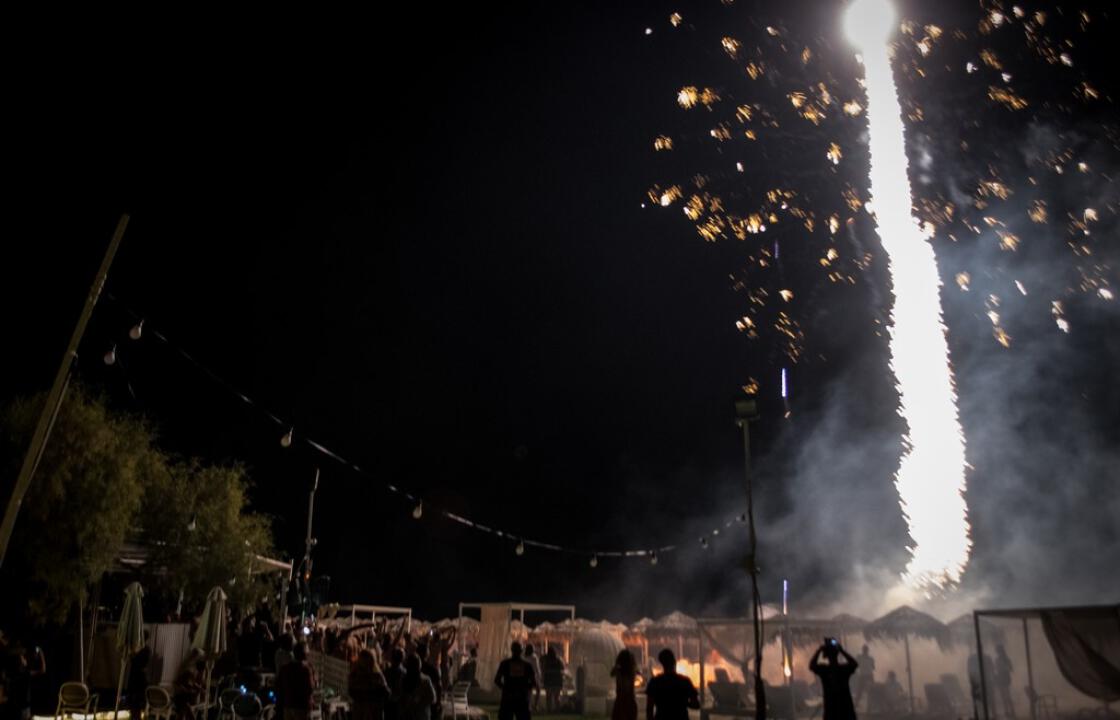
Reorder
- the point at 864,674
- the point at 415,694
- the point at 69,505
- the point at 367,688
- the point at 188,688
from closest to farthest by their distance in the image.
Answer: the point at 367,688
the point at 415,694
the point at 188,688
the point at 69,505
the point at 864,674

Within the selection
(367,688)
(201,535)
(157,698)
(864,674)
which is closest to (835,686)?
(367,688)

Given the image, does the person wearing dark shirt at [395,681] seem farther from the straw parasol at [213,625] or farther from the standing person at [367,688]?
the straw parasol at [213,625]

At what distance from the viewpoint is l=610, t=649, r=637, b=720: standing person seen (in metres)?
10.2

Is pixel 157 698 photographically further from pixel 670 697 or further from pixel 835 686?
pixel 835 686

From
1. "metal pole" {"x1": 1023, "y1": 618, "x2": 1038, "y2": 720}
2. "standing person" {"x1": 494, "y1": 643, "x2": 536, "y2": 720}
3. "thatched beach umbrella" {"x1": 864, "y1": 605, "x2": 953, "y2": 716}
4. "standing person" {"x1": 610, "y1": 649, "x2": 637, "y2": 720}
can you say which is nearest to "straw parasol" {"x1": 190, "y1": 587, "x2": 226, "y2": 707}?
"standing person" {"x1": 494, "y1": 643, "x2": 536, "y2": 720}

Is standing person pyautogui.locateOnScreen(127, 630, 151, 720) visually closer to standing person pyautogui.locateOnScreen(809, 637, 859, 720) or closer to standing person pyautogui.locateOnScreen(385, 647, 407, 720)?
standing person pyautogui.locateOnScreen(385, 647, 407, 720)

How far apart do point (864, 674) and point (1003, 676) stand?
431cm

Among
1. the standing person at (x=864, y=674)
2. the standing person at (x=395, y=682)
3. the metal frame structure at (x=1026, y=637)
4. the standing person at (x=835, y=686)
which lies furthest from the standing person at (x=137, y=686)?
the standing person at (x=864, y=674)

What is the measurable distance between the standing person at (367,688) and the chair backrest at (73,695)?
15.9 feet

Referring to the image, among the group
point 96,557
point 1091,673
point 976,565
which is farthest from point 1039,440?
A: point 96,557

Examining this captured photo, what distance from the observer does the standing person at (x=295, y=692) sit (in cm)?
1035

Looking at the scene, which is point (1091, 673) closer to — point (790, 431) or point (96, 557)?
point (96, 557)

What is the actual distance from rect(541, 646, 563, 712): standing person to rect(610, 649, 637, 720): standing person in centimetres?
1216

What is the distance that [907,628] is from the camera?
20719 millimetres
